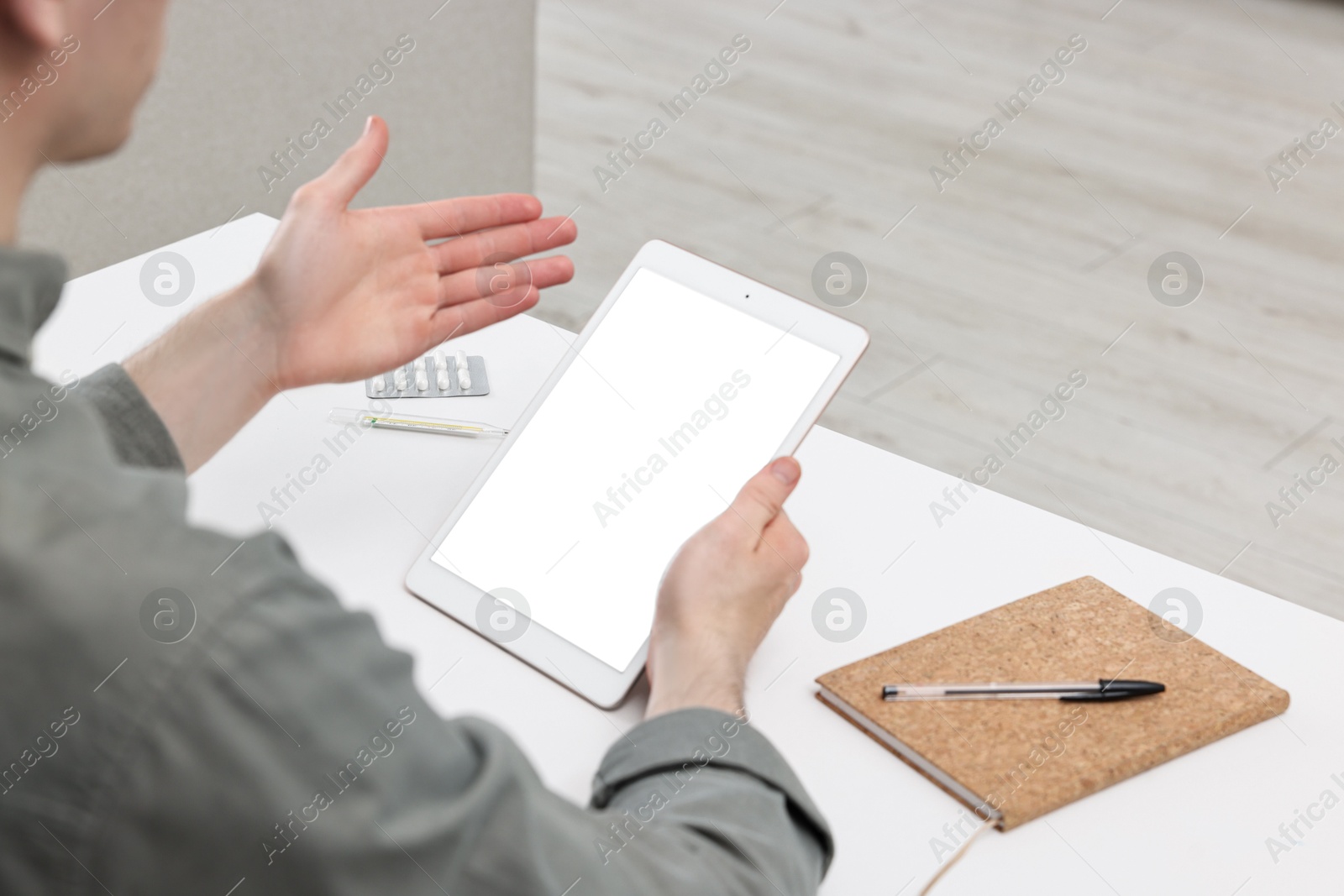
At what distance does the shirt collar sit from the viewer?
0.44 meters

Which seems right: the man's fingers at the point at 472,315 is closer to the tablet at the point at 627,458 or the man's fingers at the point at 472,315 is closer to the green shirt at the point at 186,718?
the tablet at the point at 627,458

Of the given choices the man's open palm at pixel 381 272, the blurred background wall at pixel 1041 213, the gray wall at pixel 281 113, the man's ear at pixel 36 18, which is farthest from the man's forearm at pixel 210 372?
the blurred background wall at pixel 1041 213

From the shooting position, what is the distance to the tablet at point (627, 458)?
84 cm

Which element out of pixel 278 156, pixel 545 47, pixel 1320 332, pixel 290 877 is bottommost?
pixel 1320 332

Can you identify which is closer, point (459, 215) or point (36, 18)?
point (36, 18)

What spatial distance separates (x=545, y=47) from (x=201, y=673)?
347 centimetres

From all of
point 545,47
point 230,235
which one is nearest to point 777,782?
point 230,235

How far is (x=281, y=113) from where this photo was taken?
75.8 inches

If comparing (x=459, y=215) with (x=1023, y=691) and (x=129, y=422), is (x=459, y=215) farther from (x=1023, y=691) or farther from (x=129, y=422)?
(x=1023, y=691)

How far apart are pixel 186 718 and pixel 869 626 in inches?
22.4

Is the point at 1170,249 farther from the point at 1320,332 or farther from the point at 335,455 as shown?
the point at 335,455

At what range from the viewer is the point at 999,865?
0.71 m

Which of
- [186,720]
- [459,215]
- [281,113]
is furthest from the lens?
[281,113]

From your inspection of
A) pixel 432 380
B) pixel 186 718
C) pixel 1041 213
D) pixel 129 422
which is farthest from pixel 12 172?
pixel 1041 213
